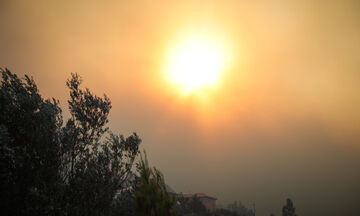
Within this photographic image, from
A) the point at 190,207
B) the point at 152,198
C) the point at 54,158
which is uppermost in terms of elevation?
the point at 190,207

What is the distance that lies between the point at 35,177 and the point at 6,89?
7.90 m

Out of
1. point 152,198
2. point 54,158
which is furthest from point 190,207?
point 152,198

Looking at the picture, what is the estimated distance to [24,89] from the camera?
754 inches

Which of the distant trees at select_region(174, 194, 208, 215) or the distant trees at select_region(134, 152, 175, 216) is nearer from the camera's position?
the distant trees at select_region(134, 152, 175, 216)

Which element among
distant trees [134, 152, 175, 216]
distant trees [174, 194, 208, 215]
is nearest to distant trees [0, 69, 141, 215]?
distant trees [134, 152, 175, 216]

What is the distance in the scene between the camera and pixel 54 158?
56.4 feet

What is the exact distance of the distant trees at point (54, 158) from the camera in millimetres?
14828

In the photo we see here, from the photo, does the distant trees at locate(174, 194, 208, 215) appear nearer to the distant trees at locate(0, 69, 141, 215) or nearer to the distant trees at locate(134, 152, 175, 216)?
the distant trees at locate(0, 69, 141, 215)

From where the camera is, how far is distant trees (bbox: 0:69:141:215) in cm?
1483

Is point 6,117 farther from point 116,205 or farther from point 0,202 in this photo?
point 116,205

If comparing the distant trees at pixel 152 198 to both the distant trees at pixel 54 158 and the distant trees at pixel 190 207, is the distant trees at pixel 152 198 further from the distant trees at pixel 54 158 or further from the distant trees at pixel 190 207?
the distant trees at pixel 190 207

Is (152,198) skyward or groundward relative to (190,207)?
groundward

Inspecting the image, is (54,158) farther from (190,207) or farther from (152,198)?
(190,207)

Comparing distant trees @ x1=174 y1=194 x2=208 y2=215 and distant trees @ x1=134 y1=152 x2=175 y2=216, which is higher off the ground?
distant trees @ x1=174 y1=194 x2=208 y2=215
